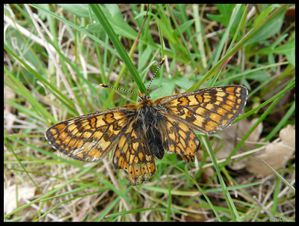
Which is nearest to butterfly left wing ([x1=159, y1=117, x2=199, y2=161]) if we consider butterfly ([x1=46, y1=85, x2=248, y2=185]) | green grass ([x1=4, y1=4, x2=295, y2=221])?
butterfly ([x1=46, y1=85, x2=248, y2=185])

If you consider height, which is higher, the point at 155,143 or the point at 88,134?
the point at 88,134

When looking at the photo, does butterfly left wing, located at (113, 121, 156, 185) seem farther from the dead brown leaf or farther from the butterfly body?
the dead brown leaf

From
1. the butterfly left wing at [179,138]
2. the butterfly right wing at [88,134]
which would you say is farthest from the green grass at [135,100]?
the butterfly right wing at [88,134]

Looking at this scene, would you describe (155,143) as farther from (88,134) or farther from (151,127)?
(88,134)

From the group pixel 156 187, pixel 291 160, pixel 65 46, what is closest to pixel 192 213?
pixel 156 187

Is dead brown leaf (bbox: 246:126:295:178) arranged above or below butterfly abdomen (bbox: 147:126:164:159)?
below

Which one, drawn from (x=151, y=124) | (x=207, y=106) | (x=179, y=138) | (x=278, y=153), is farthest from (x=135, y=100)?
(x=278, y=153)

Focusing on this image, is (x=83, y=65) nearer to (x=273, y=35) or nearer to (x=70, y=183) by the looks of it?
(x=70, y=183)
